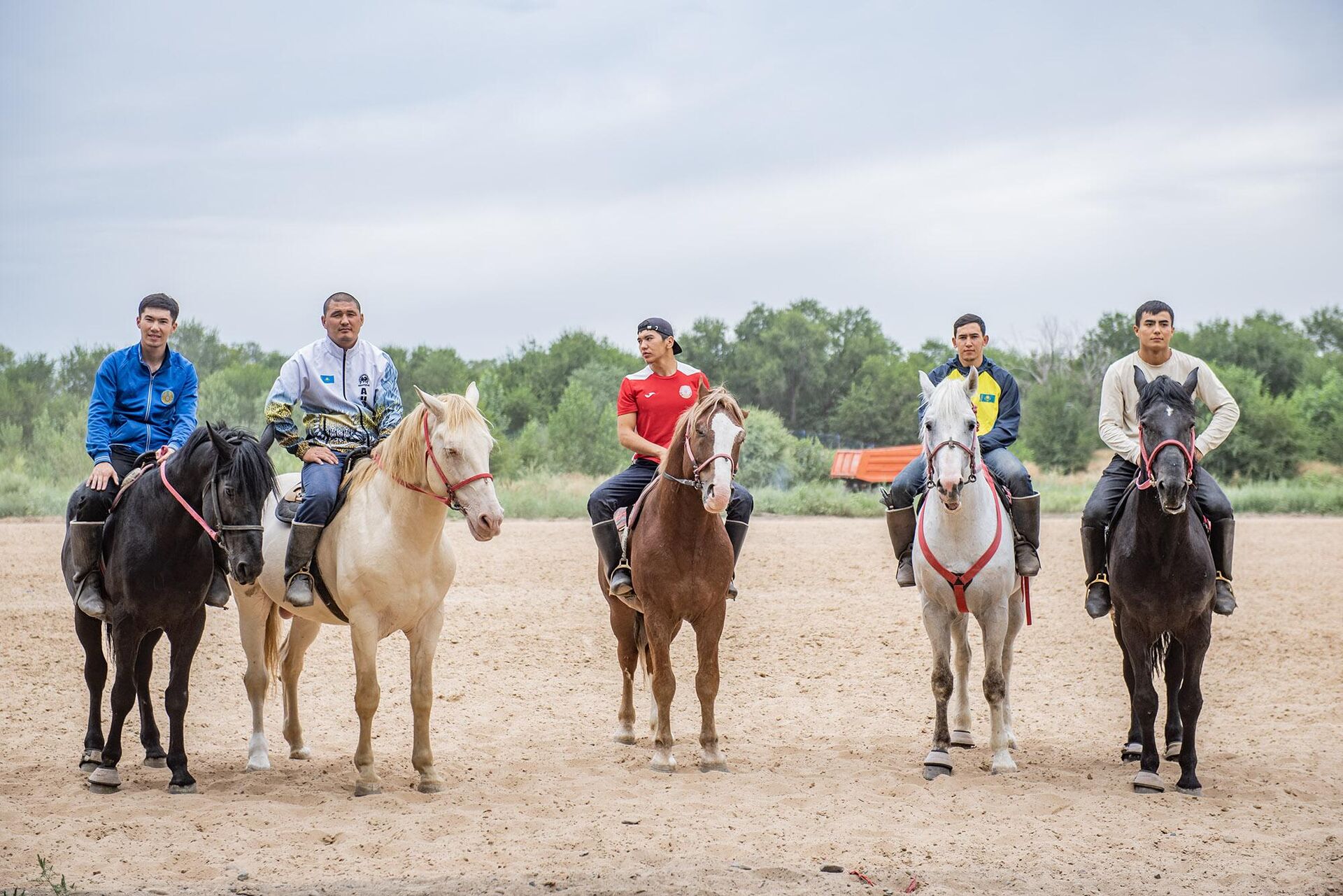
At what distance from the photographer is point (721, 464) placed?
20.2 ft

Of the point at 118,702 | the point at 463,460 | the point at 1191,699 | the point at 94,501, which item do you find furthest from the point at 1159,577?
the point at 94,501

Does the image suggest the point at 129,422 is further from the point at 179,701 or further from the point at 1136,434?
the point at 1136,434

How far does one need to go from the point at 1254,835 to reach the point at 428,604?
4.31 meters

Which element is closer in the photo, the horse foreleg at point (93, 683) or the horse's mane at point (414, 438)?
the horse's mane at point (414, 438)

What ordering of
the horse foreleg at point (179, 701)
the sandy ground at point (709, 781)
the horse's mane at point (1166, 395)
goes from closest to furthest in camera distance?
1. the sandy ground at point (709, 781)
2. the horse's mane at point (1166, 395)
3. the horse foreleg at point (179, 701)

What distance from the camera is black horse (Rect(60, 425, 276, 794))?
234 inches

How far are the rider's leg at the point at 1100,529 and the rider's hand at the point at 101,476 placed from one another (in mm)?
5485

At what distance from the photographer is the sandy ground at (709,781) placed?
4961mm

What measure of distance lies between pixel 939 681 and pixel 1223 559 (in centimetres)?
173

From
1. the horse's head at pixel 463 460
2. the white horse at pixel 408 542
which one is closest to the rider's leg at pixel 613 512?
the white horse at pixel 408 542

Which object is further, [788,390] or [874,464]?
[788,390]

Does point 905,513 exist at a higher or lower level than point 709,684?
higher

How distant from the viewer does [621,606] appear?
296 inches

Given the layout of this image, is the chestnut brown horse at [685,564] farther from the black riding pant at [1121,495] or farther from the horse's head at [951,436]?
the black riding pant at [1121,495]
